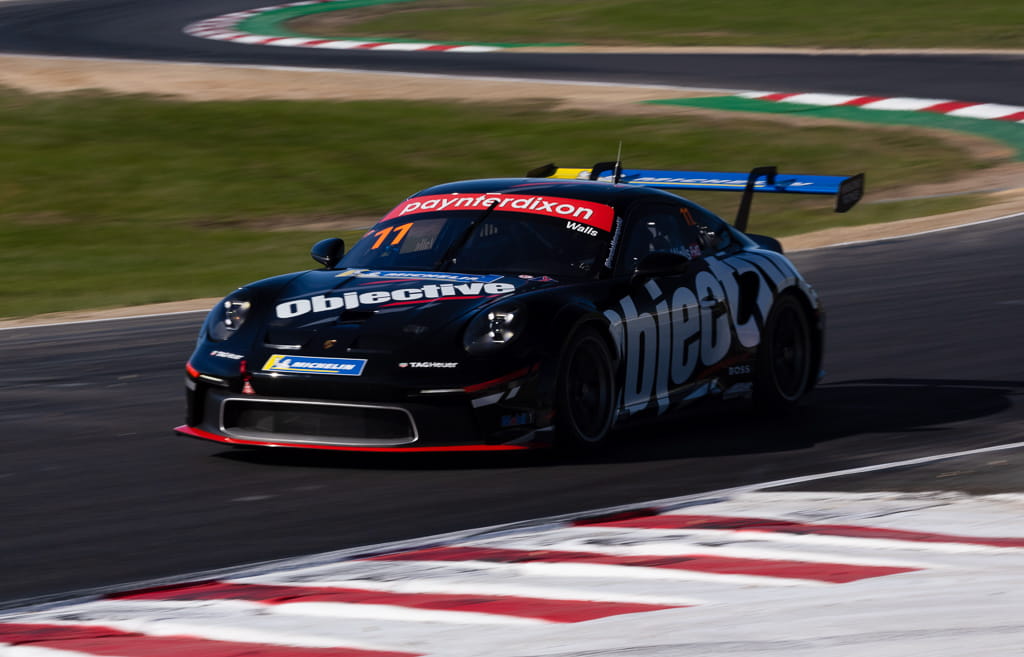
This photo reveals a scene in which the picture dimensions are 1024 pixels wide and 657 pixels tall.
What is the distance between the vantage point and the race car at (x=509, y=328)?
23.4 ft

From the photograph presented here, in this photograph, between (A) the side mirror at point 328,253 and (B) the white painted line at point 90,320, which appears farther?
(B) the white painted line at point 90,320

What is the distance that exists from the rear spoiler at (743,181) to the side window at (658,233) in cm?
42

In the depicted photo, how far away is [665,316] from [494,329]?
3.55 feet

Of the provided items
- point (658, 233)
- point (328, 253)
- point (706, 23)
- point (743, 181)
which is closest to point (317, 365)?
point (328, 253)

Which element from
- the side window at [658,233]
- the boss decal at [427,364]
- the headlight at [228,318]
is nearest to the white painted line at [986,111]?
the side window at [658,233]

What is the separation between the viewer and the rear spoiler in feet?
29.4

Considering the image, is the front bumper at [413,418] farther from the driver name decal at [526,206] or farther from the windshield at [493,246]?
the driver name decal at [526,206]

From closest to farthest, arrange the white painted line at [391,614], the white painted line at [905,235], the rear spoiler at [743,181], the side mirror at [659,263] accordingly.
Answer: the white painted line at [391,614] < the side mirror at [659,263] < the rear spoiler at [743,181] < the white painted line at [905,235]

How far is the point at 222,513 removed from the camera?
255 inches

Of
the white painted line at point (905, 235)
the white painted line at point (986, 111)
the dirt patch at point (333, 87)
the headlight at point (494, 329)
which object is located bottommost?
the white painted line at point (905, 235)

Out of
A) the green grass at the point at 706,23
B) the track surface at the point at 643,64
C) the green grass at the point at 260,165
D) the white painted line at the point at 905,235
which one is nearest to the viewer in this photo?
the white painted line at the point at 905,235

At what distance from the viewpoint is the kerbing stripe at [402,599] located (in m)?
4.81

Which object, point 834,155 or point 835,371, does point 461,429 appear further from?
point 834,155

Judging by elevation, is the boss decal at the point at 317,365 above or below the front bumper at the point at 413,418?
above
